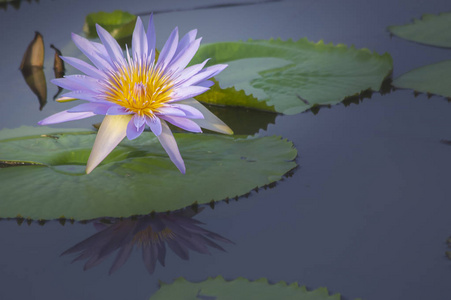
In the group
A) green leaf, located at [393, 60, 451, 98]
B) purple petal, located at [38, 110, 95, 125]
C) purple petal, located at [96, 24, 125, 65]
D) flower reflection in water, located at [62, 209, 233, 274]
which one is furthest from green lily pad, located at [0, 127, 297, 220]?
green leaf, located at [393, 60, 451, 98]

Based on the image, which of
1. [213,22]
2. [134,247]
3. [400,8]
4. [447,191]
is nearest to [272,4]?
[213,22]

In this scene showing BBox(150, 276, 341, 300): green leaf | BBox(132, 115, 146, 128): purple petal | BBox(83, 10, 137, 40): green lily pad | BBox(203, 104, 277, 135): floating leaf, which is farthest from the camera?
BBox(83, 10, 137, 40): green lily pad

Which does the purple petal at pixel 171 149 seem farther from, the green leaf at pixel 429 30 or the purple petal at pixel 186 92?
the green leaf at pixel 429 30

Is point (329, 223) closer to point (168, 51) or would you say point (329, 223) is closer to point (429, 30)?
point (168, 51)

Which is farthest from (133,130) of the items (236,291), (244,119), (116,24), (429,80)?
(116,24)

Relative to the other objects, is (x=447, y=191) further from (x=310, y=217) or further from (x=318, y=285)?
(x=318, y=285)

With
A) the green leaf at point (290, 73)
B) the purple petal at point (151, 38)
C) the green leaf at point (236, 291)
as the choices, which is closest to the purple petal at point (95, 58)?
the purple petal at point (151, 38)

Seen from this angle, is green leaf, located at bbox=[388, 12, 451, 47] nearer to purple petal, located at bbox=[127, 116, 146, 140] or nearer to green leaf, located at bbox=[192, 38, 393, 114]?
green leaf, located at bbox=[192, 38, 393, 114]

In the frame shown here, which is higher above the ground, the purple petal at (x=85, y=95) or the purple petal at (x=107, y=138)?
the purple petal at (x=85, y=95)
